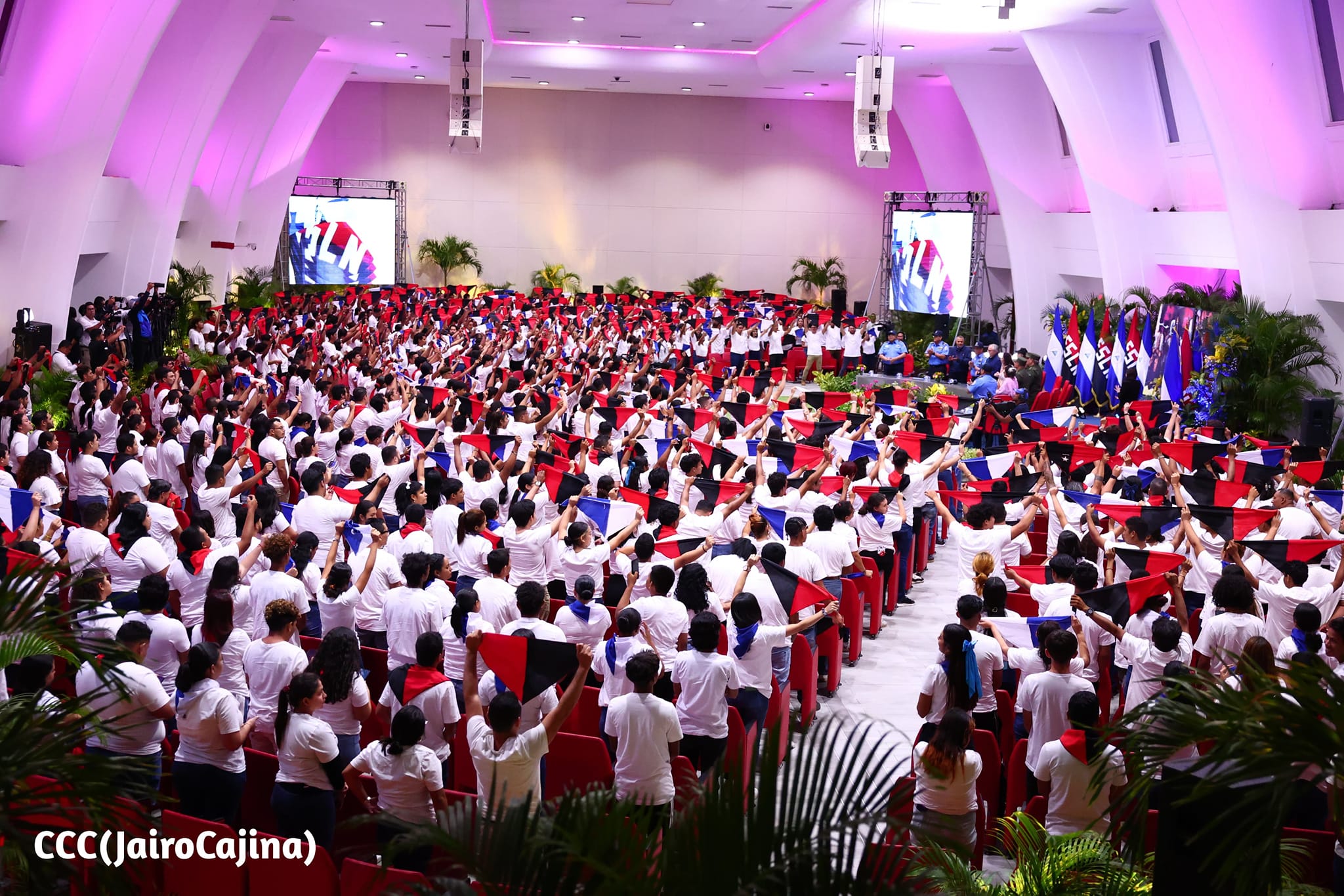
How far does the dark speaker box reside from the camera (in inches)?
567

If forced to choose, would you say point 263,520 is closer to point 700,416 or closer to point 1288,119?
point 700,416

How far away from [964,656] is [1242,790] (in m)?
3.05

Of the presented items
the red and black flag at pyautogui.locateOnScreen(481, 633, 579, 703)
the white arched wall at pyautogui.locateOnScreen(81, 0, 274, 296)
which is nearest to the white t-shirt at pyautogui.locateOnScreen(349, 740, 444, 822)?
the red and black flag at pyautogui.locateOnScreen(481, 633, 579, 703)

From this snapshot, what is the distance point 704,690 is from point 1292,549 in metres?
4.58

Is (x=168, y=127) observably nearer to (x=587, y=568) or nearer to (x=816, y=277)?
(x=587, y=568)

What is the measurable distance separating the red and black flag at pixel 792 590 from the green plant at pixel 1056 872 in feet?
8.52

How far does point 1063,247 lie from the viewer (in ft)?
77.9

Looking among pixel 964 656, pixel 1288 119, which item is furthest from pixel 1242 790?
pixel 1288 119

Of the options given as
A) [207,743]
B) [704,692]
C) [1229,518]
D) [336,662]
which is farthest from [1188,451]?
[207,743]

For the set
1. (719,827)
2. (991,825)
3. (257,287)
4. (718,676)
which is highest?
(257,287)

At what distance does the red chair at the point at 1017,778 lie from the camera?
6.62m

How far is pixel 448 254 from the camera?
33844mm

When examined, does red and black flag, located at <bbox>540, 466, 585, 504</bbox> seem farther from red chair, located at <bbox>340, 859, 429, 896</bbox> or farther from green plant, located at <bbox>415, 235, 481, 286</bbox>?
green plant, located at <bbox>415, 235, 481, 286</bbox>

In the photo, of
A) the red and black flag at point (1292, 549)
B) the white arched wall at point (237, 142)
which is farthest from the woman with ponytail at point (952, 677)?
the white arched wall at point (237, 142)
